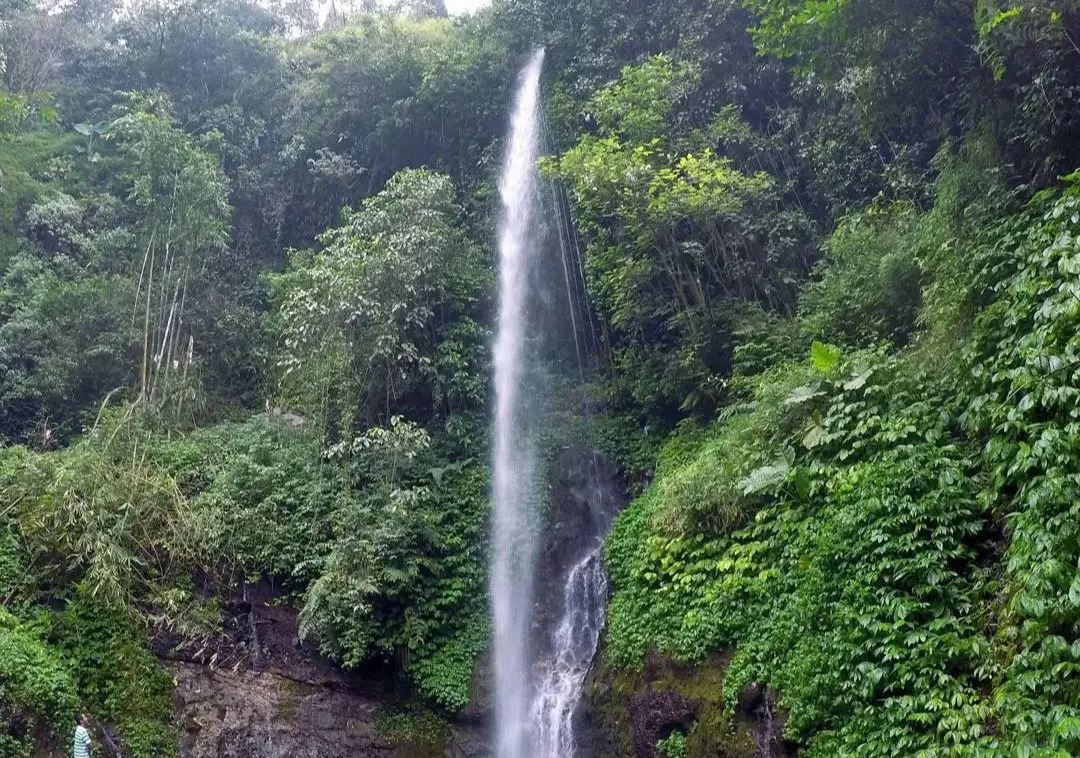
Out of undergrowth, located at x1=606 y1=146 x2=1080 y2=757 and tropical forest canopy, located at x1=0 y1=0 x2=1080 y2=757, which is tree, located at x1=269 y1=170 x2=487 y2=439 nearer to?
tropical forest canopy, located at x1=0 y1=0 x2=1080 y2=757

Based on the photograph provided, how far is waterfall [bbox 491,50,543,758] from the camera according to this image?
10.9 meters

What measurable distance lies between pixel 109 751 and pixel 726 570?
7094mm

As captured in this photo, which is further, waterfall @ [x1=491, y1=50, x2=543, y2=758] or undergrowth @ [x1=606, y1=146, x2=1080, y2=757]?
waterfall @ [x1=491, y1=50, x2=543, y2=758]

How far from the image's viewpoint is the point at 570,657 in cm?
1101

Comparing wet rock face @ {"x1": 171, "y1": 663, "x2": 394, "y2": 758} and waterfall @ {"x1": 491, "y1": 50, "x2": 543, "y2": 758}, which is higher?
waterfall @ {"x1": 491, "y1": 50, "x2": 543, "y2": 758}

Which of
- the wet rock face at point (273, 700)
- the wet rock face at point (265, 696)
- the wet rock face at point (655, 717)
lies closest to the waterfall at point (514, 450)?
the wet rock face at point (273, 700)

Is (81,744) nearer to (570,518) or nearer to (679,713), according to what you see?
(679,713)

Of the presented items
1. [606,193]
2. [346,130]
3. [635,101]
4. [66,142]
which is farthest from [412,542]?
[66,142]

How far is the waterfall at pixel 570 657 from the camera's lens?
1012cm

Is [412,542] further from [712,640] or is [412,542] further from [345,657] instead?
[712,640]

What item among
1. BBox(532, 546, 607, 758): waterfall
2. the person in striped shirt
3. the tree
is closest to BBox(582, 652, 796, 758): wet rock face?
BBox(532, 546, 607, 758): waterfall

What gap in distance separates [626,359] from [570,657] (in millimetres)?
5552

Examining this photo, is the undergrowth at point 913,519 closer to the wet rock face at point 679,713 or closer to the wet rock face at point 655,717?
the wet rock face at point 679,713

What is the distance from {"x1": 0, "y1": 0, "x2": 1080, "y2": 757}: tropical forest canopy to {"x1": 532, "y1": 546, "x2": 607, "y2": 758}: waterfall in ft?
1.92
